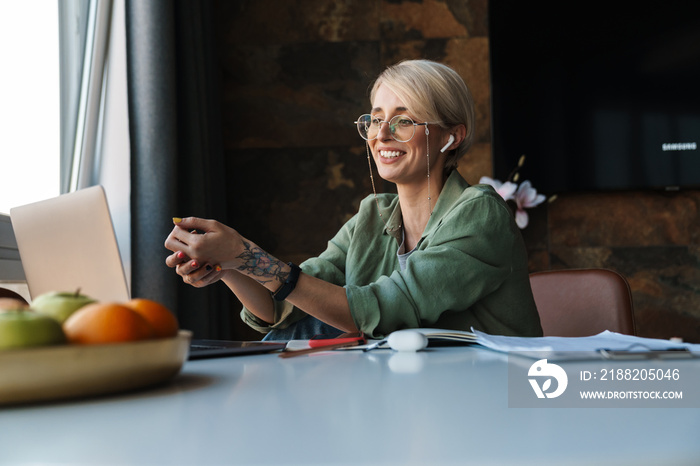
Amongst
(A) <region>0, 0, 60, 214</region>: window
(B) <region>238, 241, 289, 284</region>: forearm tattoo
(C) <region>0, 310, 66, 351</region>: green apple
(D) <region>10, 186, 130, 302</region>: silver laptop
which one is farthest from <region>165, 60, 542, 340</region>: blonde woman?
(A) <region>0, 0, 60, 214</region>: window

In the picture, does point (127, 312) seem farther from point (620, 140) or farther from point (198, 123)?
point (620, 140)

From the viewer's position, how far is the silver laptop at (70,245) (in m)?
1.21

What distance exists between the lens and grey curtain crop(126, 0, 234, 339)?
248 centimetres

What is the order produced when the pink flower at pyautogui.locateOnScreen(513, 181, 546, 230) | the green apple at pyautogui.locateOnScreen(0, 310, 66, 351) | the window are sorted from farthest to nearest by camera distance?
the pink flower at pyautogui.locateOnScreen(513, 181, 546, 230) < the window < the green apple at pyautogui.locateOnScreen(0, 310, 66, 351)

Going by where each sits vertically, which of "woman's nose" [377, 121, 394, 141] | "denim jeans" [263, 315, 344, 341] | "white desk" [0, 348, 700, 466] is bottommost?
"denim jeans" [263, 315, 344, 341]

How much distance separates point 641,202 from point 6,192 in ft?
9.07

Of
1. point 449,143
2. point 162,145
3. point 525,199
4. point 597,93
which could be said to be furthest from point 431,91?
point 597,93

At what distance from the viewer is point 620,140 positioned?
3.22 meters

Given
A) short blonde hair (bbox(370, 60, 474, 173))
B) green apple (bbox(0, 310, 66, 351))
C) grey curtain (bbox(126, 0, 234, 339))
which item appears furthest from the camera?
grey curtain (bbox(126, 0, 234, 339))

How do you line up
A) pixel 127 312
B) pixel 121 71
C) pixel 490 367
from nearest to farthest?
pixel 127 312 → pixel 490 367 → pixel 121 71

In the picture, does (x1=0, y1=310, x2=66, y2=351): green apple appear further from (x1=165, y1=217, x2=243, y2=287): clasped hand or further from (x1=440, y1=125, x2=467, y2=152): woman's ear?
(x1=440, y1=125, x2=467, y2=152): woman's ear

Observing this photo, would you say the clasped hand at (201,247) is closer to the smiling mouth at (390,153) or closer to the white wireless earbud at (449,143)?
the smiling mouth at (390,153)

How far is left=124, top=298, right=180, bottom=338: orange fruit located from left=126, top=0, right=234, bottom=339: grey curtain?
6.41 feet

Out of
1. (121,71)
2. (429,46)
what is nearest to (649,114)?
(429,46)
